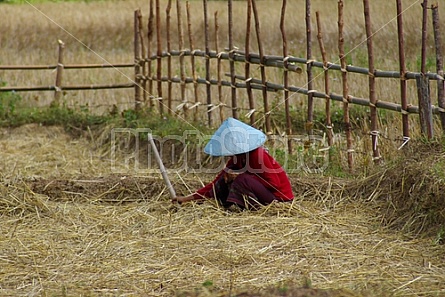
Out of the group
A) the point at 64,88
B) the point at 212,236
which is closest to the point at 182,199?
the point at 212,236

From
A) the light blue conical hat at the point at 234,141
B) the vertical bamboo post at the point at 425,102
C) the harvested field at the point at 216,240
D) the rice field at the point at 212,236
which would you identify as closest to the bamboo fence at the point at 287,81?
the vertical bamboo post at the point at 425,102

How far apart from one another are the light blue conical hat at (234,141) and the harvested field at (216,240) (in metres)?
0.48

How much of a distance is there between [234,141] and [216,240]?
0.94 m

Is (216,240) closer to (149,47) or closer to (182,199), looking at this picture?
(182,199)

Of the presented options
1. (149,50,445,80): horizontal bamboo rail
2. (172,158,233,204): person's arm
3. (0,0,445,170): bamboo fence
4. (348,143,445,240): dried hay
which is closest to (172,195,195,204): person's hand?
(172,158,233,204): person's arm

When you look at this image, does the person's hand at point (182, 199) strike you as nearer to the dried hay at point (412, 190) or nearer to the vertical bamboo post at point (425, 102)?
the dried hay at point (412, 190)

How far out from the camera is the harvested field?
4496 millimetres

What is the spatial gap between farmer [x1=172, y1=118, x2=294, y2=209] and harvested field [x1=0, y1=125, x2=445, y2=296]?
0.12 meters

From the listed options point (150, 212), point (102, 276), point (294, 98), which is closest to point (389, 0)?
point (294, 98)

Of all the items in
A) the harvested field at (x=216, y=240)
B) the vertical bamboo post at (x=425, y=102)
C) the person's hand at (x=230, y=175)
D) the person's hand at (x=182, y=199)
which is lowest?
the harvested field at (x=216, y=240)

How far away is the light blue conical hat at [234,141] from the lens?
19.9ft

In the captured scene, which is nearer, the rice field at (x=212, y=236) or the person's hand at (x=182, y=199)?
the rice field at (x=212, y=236)

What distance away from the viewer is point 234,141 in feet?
20.0

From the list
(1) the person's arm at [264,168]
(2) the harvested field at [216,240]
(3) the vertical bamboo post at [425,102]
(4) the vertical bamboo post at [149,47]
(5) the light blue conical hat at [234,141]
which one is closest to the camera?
(2) the harvested field at [216,240]
